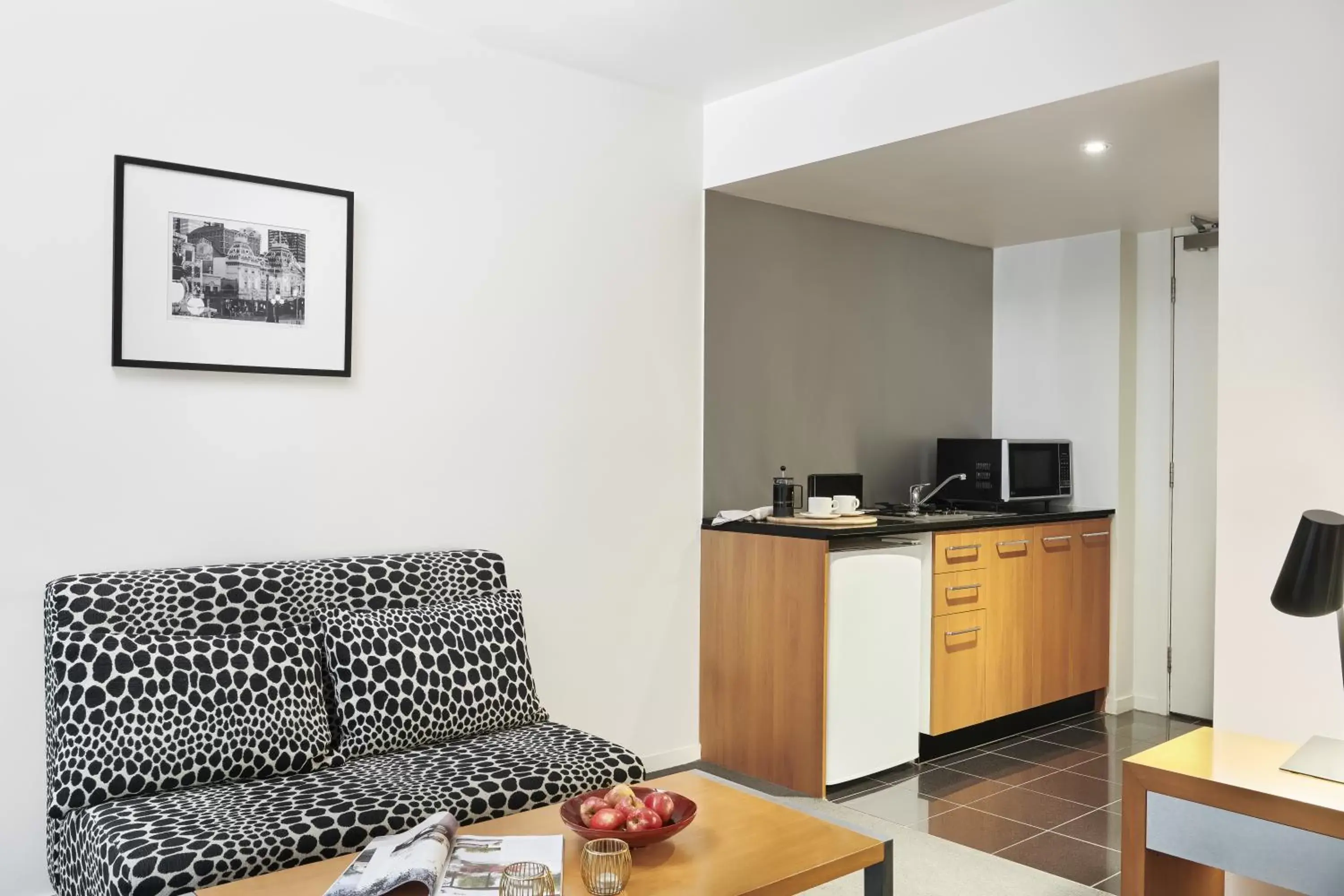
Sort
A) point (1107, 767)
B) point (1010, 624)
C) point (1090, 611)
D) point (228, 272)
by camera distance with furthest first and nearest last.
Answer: point (1090, 611) < point (1010, 624) < point (1107, 767) < point (228, 272)

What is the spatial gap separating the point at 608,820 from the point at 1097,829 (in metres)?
2.11

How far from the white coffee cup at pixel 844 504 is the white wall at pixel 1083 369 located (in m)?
1.52

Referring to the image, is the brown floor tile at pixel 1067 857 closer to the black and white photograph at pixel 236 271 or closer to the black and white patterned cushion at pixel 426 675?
the black and white patterned cushion at pixel 426 675

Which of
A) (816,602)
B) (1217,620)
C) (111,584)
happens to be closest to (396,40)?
(111,584)

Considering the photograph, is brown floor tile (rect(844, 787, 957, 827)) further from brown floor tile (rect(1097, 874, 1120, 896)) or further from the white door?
the white door

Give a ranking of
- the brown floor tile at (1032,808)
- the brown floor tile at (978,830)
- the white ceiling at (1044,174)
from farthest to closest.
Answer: the brown floor tile at (1032,808)
the brown floor tile at (978,830)
the white ceiling at (1044,174)

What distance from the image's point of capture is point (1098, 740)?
4348 millimetres

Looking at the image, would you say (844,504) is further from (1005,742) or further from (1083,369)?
(1083,369)

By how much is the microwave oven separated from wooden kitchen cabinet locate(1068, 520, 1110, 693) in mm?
245

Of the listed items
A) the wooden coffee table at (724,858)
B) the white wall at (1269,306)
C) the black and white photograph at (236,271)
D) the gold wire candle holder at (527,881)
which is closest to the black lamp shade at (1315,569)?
the white wall at (1269,306)

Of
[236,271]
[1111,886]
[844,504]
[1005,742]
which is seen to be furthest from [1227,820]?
[236,271]

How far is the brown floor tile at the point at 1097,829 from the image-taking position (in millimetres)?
3217

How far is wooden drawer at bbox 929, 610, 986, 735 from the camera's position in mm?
3955

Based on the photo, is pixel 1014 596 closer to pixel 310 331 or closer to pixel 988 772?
pixel 988 772
